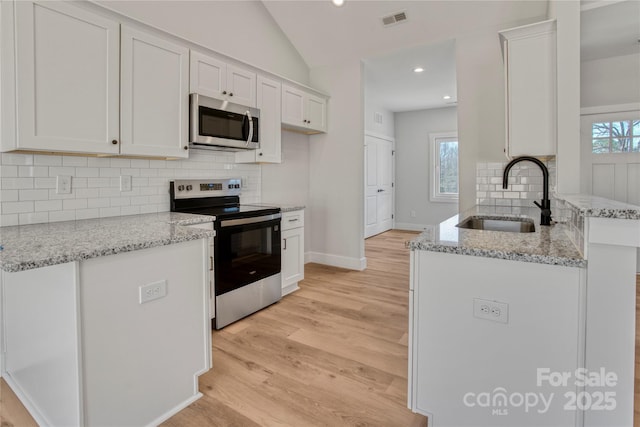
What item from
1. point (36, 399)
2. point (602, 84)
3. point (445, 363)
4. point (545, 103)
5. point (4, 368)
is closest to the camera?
point (445, 363)

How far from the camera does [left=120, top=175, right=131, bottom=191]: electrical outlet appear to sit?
2520mm

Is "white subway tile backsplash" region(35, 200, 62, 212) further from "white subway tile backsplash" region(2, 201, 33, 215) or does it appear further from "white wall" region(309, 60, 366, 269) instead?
"white wall" region(309, 60, 366, 269)

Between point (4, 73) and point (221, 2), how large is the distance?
218 centimetres

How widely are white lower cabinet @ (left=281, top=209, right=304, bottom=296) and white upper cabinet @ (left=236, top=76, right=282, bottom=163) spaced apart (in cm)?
61

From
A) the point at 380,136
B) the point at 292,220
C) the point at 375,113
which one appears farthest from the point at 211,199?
the point at 380,136

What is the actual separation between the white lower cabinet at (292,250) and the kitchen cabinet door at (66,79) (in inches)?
65.1

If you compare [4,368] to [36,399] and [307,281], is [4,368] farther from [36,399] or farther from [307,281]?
[307,281]

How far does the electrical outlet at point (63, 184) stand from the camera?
2174 millimetres

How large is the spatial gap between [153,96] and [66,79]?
53 cm

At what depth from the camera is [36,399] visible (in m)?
1.66

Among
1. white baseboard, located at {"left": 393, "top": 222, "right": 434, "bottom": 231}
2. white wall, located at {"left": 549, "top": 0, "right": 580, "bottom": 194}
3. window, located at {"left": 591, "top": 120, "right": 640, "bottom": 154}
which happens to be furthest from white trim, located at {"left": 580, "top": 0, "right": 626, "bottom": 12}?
white baseboard, located at {"left": 393, "top": 222, "right": 434, "bottom": 231}

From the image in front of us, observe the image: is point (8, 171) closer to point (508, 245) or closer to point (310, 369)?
point (310, 369)

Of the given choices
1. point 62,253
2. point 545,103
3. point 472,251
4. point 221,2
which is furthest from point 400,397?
point 221,2

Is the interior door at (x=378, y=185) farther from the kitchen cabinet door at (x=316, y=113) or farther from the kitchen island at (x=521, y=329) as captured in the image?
A: the kitchen island at (x=521, y=329)
